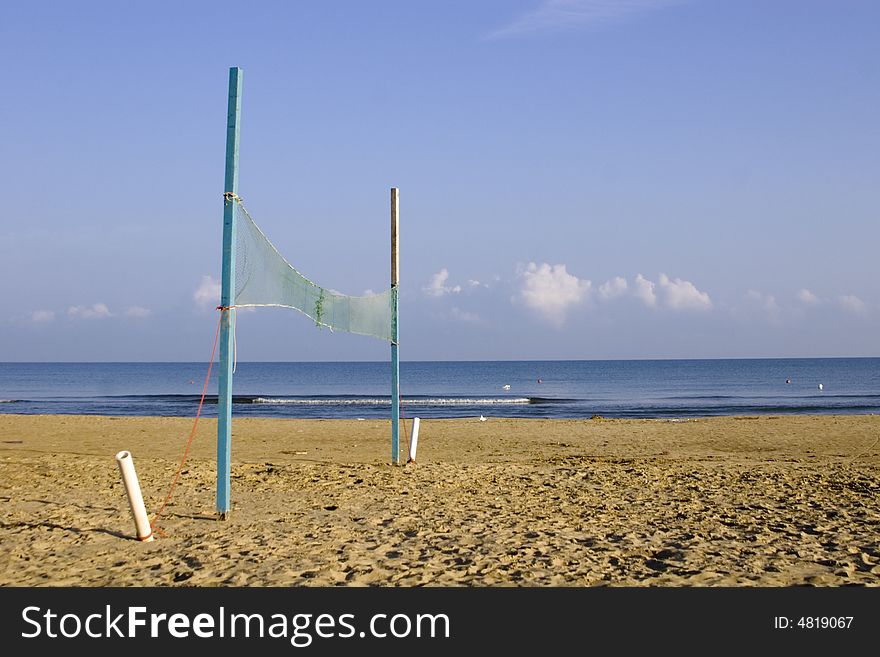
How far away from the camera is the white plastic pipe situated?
6312mm

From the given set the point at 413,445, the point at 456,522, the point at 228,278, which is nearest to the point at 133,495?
the point at 228,278

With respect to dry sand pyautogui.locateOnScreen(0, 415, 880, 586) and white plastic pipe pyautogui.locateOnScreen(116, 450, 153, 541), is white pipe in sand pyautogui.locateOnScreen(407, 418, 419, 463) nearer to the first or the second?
dry sand pyautogui.locateOnScreen(0, 415, 880, 586)

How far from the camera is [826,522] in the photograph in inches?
272

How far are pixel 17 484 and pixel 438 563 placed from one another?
20.7ft

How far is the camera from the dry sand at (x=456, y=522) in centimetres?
541

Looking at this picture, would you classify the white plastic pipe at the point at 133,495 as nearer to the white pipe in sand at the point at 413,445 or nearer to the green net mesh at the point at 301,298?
the green net mesh at the point at 301,298

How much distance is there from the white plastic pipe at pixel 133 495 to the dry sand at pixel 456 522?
0.16 metres

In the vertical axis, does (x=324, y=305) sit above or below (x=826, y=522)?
above

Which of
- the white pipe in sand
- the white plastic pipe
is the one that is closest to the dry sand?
the white plastic pipe
